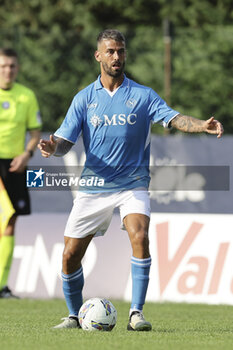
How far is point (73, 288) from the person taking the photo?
7.84 metres

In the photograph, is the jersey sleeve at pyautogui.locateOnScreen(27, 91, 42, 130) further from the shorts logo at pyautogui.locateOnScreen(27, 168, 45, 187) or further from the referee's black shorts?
the shorts logo at pyautogui.locateOnScreen(27, 168, 45, 187)

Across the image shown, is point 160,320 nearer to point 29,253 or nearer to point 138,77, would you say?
point 29,253

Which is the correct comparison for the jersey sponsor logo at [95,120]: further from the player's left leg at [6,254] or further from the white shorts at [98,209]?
the player's left leg at [6,254]

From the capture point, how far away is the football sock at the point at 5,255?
11.3 metres

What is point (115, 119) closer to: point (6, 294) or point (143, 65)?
point (6, 294)

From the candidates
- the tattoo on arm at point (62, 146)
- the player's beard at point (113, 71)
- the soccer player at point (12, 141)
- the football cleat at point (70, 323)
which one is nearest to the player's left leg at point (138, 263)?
the football cleat at point (70, 323)

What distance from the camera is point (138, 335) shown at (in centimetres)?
722

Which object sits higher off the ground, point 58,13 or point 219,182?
point 58,13

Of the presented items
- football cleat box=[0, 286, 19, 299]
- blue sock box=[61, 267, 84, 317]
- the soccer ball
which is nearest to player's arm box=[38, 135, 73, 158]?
blue sock box=[61, 267, 84, 317]

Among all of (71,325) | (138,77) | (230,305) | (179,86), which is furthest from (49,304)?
(138,77)

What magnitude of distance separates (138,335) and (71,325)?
775 millimetres

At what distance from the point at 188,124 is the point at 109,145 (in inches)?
26.1

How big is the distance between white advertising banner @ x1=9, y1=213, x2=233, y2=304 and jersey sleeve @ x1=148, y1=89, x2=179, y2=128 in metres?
3.46

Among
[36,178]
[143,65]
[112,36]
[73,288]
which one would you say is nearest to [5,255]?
[36,178]
